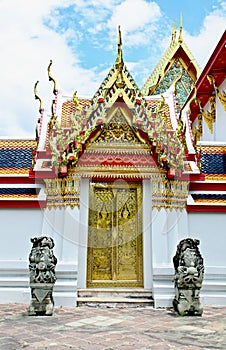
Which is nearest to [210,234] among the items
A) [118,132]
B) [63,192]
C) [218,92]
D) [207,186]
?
[207,186]

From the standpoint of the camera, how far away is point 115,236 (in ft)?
21.6

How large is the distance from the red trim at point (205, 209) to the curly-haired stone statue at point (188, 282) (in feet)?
3.95

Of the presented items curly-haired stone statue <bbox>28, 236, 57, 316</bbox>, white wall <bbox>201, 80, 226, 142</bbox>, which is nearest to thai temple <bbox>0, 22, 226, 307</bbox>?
curly-haired stone statue <bbox>28, 236, 57, 316</bbox>

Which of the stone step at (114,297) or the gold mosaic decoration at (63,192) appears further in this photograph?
the gold mosaic decoration at (63,192)

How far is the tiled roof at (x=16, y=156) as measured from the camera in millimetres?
7121

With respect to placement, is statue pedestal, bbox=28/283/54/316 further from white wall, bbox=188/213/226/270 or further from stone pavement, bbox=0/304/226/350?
white wall, bbox=188/213/226/270

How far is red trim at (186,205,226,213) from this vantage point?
6680 millimetres

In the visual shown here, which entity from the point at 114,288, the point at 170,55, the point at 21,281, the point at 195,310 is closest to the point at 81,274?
the point at 114,288

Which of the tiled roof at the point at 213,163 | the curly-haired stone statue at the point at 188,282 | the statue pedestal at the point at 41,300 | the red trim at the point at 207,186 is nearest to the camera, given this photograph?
the statue pedestal at the point at 41,300

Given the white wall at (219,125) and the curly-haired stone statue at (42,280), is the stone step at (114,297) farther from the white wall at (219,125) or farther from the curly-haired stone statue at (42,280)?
the white wall at (219,125)

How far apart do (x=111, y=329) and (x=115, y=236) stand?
2236mm

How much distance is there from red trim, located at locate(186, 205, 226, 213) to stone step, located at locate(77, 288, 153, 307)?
1.57 m

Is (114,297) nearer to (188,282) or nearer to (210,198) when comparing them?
(188,282)

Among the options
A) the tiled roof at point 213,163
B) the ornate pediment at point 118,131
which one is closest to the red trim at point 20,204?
the ornate pediment at point 118,131
